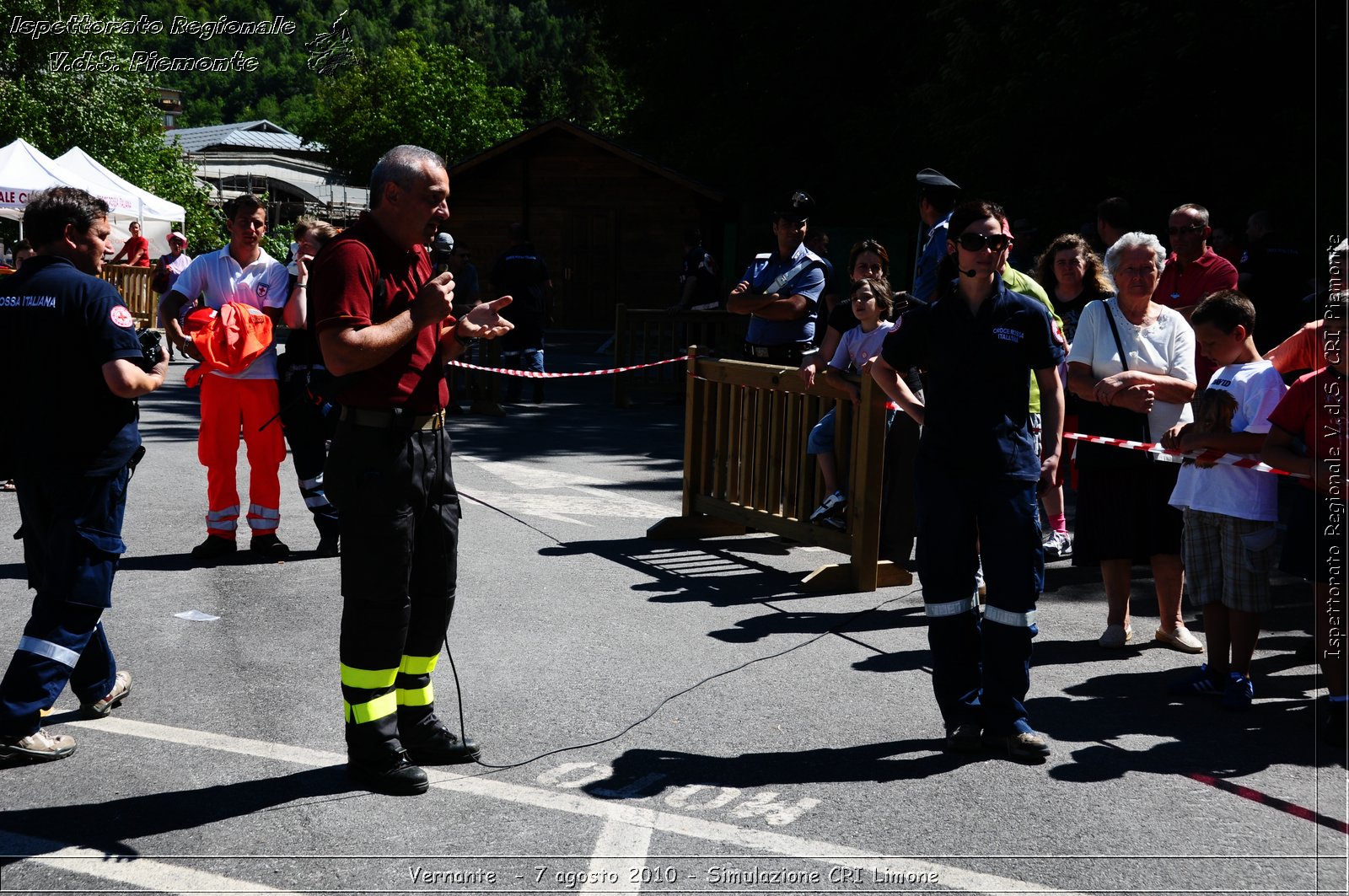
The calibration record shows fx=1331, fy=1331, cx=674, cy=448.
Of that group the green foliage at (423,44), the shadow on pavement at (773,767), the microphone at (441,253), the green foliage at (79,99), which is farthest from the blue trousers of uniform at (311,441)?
the green foliage at (423,44)

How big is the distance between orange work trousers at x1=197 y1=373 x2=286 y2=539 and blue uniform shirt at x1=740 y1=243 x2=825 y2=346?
3165mm

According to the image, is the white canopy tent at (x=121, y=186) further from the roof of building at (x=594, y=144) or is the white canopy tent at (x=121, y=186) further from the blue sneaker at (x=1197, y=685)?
the blue sneaker at (x=1197, y=685)

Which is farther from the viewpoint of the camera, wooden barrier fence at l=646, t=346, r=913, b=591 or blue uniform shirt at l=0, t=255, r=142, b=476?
wooden barrier fence at l=646, t=346, r=913, b=591

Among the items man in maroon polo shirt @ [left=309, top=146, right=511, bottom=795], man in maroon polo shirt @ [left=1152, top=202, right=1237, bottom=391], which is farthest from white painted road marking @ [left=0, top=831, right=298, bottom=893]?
man in maroon polo shirt @ [left=1152, top=202, right=1237, bottom=391]

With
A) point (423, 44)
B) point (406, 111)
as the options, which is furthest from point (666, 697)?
point (423, 44)

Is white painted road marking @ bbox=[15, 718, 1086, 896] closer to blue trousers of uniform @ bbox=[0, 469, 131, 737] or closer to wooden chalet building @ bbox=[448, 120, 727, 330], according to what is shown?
blue trousers of uniform @ bbox=[0, 469, 131, 737]

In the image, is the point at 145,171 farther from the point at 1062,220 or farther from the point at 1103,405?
the point at 1103,405

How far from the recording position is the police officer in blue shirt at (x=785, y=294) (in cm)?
874

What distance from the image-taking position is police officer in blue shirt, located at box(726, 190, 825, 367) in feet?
28.7

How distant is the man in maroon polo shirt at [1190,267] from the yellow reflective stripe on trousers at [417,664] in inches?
219

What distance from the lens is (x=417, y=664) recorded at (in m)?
4.71

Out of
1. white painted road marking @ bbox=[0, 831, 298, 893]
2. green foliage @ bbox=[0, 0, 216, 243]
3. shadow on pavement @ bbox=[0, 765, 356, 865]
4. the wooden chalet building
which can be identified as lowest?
white painted road marking @ bbox=[0, 831, 298, 893]

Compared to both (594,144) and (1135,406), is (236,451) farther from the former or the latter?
(594,144)

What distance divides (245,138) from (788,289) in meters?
89.0
